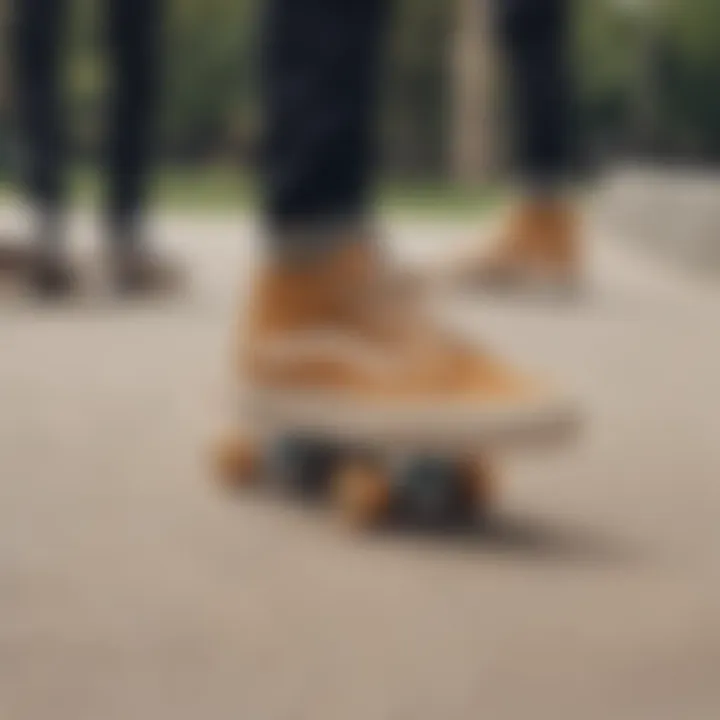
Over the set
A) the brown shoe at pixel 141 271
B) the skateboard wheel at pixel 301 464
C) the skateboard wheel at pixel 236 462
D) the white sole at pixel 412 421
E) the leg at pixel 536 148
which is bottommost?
the skateboard wheel at pixel 301 464

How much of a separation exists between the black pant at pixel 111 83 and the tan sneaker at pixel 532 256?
12 cm

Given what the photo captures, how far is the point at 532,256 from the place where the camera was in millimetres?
619

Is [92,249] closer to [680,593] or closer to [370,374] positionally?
[370,374]

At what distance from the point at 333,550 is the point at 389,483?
0.06 meters

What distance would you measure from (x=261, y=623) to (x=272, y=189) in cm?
18

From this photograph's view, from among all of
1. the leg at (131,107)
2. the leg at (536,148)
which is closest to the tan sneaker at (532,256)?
the leg at (536,148)

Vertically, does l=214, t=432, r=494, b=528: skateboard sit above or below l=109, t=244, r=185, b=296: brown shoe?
below

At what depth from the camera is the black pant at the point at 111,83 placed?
478mm

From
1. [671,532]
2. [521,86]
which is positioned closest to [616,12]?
[521,86]

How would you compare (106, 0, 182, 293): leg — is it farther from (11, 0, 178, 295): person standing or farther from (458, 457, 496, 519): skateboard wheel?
(458, 457, 496, 519): skateboard wheel

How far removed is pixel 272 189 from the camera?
55 cm

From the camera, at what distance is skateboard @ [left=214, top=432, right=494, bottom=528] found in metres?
0.55

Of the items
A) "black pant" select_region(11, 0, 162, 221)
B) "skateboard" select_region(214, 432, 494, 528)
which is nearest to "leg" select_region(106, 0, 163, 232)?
"black pant" select_region(11, 0, 162, 221)

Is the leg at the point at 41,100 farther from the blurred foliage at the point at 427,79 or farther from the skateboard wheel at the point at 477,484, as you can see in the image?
the skateboard wheel at the point at 477,484
